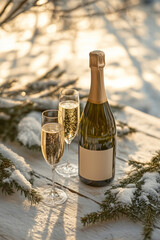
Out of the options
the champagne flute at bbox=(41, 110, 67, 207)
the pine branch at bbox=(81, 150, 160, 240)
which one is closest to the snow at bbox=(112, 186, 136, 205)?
the pine branch at bbox=(81, 150, 160, 240)

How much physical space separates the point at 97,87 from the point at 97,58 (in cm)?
12

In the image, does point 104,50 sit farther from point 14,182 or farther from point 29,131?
point 14,182

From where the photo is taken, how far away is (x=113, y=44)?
391 centimetres

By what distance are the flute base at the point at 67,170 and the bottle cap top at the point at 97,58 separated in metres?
0.38

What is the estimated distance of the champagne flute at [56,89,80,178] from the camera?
3.69ft

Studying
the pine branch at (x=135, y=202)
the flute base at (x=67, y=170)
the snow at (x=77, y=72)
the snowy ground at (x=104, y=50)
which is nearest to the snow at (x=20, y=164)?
the snow at (x=77, y=72)

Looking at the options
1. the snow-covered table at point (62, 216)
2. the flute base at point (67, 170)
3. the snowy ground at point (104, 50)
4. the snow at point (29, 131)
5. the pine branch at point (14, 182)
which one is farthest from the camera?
the snowy ground at point (104, 50)

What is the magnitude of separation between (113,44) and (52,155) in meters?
3.08

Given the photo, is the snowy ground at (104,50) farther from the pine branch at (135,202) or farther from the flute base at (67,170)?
the pine branch at (135,202)

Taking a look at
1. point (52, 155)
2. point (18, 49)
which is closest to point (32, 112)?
point (52, 155)

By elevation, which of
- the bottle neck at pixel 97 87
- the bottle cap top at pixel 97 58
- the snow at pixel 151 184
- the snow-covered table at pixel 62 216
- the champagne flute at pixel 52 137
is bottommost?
the snow-covered table at pixel 62 216

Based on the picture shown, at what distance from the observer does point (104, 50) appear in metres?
3.69

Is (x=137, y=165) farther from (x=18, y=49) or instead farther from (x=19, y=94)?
(x=18, y=49)

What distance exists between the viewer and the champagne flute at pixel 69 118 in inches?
44.3
